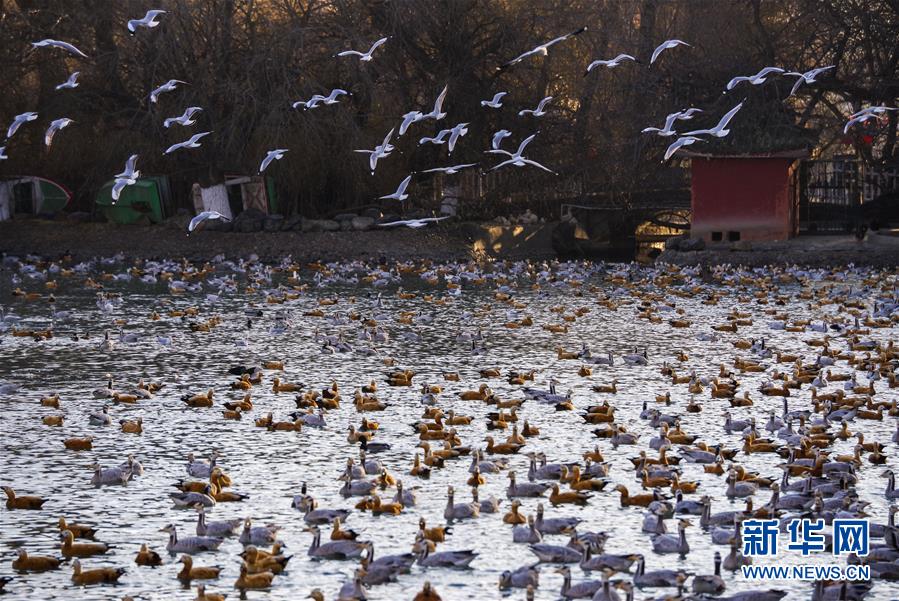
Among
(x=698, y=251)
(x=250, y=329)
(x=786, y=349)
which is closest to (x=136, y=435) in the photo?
(x=250, y=329)

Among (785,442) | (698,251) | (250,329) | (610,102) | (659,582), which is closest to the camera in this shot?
(659,582)

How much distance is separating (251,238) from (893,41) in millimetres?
22130

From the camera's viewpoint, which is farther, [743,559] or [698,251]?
[698,251]

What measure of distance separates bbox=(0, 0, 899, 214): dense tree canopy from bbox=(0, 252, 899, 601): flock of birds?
55.9 ft

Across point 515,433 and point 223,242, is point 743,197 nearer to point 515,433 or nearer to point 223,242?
A: point 223,242

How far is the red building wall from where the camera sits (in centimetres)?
4538

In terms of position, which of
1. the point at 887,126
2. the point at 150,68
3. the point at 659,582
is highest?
the point at 150,68

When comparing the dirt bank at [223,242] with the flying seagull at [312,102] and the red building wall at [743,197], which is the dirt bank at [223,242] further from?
the red building wall at [743,197]

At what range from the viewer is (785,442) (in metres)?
15.9

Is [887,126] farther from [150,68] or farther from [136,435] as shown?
[136,435]

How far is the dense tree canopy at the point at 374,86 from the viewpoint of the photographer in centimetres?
4747

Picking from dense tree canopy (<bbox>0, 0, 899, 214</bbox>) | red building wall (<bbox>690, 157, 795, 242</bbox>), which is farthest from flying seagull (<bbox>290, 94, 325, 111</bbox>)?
red building wall (<bbox>690, 157, 795, 242</bbox>)

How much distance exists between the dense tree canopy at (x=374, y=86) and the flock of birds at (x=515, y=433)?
1704 cm

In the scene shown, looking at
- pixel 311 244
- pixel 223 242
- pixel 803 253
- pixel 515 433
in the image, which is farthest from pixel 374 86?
pixel 515 433
